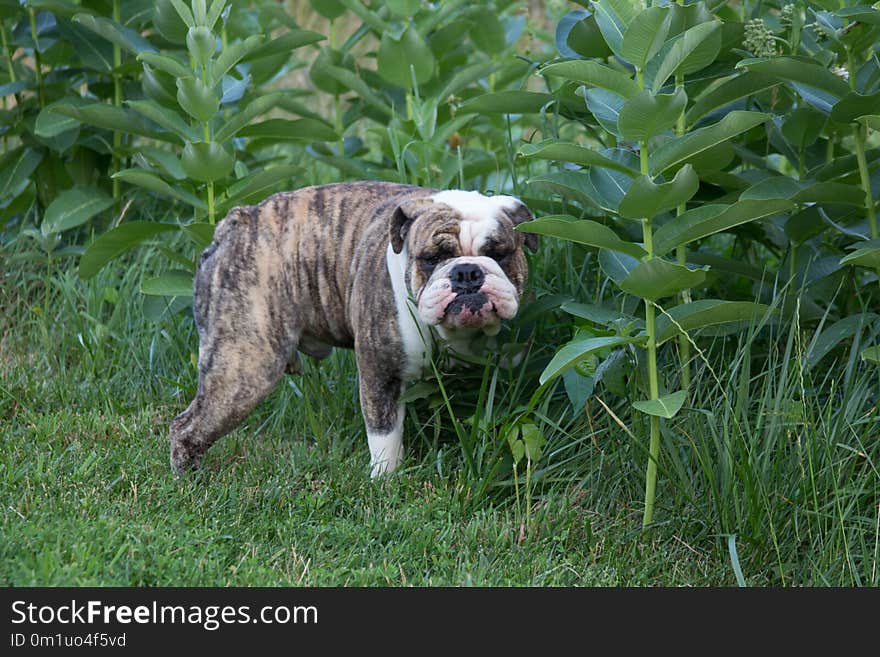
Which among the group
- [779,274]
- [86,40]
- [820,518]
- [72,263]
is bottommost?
[72,263]

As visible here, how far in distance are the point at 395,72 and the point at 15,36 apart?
1.81 metres

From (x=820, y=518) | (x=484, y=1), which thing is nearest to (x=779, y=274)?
(x=820, y=518)

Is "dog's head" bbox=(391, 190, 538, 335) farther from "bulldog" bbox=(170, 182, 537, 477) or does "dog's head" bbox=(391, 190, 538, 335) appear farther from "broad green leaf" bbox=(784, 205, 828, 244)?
"broad green leaf" bbox=(784, 205, 828, 244)

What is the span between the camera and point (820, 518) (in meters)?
3.37

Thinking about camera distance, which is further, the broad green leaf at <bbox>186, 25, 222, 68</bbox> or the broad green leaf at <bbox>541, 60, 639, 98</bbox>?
the broad green leaf at <bbox>186, 25, 222, 68</bbox>

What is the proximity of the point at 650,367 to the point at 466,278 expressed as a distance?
0.62 m

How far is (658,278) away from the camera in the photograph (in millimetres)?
3166

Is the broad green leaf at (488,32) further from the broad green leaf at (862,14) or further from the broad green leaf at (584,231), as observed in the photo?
the broad green leaf at (584,231)

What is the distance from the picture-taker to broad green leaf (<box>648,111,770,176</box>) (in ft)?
10.3

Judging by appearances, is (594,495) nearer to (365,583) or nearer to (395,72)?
(365,583)

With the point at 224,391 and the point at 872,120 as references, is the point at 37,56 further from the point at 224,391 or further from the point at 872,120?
the point at 872,120

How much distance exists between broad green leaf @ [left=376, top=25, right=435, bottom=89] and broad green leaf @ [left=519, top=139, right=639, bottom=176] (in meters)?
1.86

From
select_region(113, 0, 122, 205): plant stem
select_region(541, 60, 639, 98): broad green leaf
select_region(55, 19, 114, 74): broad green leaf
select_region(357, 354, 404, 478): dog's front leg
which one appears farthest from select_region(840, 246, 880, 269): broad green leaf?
select_region(55, 19, 114, 74): broad green leaf

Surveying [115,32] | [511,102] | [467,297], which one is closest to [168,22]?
[115,32]
